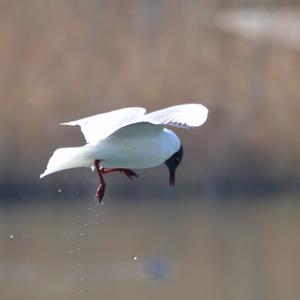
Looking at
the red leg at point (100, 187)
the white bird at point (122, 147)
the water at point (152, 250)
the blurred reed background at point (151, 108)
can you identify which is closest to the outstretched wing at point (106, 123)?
the white bird at point (122, 147)

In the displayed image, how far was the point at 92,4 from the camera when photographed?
13977 millimetres

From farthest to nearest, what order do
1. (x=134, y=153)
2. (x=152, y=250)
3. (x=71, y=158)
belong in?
(x=152, y=250) → (x=134, y=153) → (x=71, y=158)

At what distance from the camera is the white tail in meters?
5.89

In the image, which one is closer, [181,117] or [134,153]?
[181,117]

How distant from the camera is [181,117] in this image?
5746 mm

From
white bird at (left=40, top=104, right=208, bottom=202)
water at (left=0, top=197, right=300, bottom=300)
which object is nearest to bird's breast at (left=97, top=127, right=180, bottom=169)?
white bird at (left=40, top=104, right=208, bottom=202)

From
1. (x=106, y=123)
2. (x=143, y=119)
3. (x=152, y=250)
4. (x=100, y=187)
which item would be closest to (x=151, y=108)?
(x=152, y=250)

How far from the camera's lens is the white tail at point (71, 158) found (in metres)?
5.89

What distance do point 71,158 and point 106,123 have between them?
0.25 metres

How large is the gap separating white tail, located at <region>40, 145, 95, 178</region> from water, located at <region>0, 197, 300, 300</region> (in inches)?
143

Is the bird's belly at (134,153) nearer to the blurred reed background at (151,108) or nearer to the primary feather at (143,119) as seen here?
the primary feather at (143,119)

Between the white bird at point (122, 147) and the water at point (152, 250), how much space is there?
3555 mm

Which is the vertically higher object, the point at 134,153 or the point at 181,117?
the point at 181,117

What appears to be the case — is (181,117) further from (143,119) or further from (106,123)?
(106,123)
